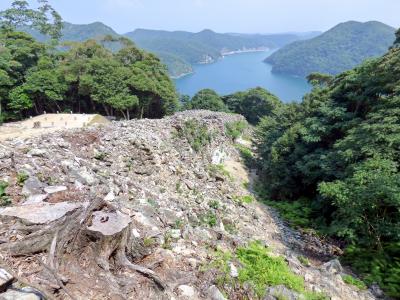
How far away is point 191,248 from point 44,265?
2.94 meters

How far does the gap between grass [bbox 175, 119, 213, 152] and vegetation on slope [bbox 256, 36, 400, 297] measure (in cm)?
428

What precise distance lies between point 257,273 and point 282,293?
0.59m

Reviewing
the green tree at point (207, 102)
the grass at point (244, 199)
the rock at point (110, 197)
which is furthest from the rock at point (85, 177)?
the green tree at point (207, 102)

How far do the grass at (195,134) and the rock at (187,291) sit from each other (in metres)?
13.1

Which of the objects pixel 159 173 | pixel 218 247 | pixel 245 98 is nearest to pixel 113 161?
pixel 159 173

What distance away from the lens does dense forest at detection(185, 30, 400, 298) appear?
9.70m

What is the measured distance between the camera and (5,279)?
3947 mm

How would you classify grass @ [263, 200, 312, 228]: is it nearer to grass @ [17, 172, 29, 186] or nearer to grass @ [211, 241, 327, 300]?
grass @ [211, 241, 327, 300]

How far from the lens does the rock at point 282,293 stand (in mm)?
5873

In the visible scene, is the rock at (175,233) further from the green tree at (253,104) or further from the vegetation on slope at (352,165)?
the green tree at (253,104)

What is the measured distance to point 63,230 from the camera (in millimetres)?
5016

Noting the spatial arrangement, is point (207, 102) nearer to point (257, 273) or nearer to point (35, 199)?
point (257, 273)

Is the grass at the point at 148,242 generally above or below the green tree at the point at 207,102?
above

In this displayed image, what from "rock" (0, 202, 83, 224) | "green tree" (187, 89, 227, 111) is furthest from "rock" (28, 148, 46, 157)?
"green tree" (187, 89, 227, 111)
